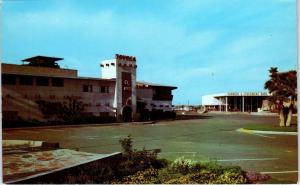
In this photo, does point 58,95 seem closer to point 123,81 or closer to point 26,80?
point 26,80

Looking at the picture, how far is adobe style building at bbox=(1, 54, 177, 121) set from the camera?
34.7 metres

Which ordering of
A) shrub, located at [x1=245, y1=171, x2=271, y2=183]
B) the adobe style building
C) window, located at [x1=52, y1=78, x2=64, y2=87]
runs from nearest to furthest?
shrub, located at [x1=245, y1=171, x2=271, y2=183] < the adobe style building < window, located at [x1=52, y1=78, x2=64, y2=87]

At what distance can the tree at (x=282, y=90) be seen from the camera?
90.8 ft

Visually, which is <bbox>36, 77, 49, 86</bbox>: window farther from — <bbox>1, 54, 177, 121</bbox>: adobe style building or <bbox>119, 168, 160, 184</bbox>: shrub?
<bbox>119, 168, 160, 184</bbox>: shrub

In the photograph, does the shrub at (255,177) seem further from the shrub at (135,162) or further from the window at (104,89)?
the window at (104,89)

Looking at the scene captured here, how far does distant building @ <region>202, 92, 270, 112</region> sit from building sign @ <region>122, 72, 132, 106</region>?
1801cm

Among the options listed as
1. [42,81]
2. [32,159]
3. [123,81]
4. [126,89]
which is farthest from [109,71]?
[32,159]

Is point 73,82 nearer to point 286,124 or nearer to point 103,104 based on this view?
point 103,104

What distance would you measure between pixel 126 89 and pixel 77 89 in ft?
23.0

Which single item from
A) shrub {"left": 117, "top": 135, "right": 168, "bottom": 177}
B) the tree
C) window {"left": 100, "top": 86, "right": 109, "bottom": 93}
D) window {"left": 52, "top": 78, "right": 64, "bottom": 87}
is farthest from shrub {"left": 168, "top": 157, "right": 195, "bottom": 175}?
window {"left": 100, "top": 86, "right": 109, "bottom": 93}

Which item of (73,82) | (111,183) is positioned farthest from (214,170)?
(73,82)

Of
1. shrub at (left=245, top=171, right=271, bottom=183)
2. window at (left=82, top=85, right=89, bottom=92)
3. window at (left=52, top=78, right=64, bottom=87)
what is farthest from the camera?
window at (left=82, top=85, right=89, bottom=92)

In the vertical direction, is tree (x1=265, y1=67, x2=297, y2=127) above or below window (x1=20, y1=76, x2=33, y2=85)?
below

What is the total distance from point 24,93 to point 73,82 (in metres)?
5.61
